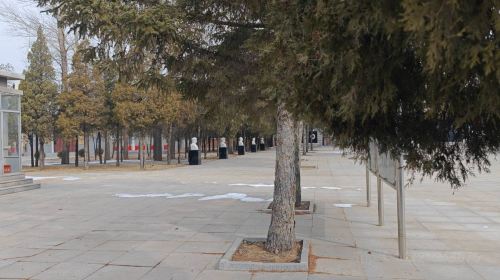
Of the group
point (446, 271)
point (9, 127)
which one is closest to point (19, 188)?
point (9, 127)

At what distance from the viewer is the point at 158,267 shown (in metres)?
6.77

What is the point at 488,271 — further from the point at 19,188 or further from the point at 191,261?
the point at 19,188

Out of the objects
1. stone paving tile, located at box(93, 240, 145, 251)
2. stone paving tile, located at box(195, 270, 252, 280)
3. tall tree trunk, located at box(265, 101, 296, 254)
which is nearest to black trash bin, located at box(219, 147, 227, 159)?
stone paving tile, located at box(93, 240, 145, 251)

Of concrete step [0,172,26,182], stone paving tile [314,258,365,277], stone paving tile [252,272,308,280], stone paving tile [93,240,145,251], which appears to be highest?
concrete step [0,172,26,182]

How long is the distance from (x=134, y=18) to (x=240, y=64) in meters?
2.02

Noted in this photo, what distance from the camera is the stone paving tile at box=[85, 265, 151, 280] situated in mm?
6316

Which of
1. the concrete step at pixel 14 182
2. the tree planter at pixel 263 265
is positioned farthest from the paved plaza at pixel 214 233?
the concrete step at pixel 14 182

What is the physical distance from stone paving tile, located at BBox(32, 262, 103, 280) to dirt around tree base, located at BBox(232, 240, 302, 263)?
1792 millimetres

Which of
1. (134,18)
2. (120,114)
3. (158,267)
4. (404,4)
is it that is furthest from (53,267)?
(120,114)

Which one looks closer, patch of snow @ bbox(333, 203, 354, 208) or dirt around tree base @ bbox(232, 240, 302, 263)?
dirt around tree base @ bbox(232, 240, 302, 263)

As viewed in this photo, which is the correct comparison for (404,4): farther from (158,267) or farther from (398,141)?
(158,267)

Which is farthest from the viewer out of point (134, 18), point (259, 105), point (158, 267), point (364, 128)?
point (259, 105)

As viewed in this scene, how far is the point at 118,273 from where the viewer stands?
6496 millimetres

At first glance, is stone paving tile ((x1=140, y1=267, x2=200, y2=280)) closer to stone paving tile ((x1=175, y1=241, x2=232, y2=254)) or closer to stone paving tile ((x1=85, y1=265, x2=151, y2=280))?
stone paving tile ((x1=85, y1=265, x2=151, y2=280))
